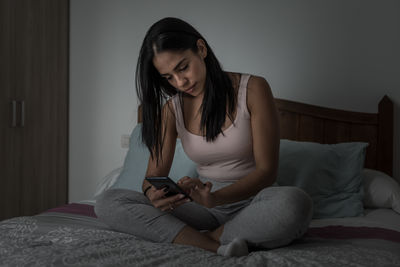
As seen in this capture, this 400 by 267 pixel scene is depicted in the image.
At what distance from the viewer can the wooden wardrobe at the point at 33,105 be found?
8.13 ft

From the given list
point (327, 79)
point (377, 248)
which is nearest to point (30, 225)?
point (377, 248)

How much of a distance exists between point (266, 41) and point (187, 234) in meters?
1.50

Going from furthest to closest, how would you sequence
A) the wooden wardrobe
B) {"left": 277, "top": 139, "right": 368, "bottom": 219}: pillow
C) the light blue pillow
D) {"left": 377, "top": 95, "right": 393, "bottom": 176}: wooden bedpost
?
the wooden wardrobe
{"left": 377, "top": 95, "right": 393, "bottom": 176}: wooden bedpost
the light blue pillow
{"left": 277, "top": 139, "right": 368, "bottom": 219}: pillow

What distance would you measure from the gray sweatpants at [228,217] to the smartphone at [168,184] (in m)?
0.09

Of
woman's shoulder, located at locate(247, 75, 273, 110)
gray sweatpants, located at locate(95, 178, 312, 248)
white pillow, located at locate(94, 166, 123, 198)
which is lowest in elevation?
white pillow, located at locate(94, 166, 123, 198)

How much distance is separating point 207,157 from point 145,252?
0.49 meters

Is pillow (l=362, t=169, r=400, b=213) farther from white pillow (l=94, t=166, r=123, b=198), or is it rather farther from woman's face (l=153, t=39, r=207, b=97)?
white pillow (l=94, t=166, r=123, b=198)

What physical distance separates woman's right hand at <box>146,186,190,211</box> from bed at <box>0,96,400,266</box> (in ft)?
0.44

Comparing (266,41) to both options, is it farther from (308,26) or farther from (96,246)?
(96,246)

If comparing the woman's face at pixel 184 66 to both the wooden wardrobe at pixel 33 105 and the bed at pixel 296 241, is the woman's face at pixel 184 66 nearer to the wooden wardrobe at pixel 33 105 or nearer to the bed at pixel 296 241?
the bed at pixel 296 241

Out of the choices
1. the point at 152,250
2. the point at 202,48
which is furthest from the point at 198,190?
the point at 202,48

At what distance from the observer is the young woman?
3.76ft

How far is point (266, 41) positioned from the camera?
7.80ft

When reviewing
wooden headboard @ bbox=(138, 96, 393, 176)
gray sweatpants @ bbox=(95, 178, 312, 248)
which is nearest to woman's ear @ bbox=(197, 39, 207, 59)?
gray sweatpants @ bbox=(95, 178, 312, 248)
